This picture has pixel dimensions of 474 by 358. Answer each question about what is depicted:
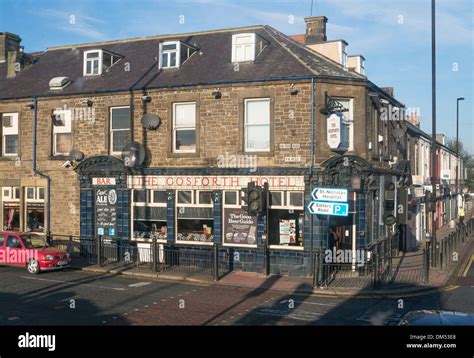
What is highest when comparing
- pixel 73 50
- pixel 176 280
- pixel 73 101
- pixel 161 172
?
pixel 73 50

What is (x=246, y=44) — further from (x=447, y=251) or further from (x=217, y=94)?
(x=447, y=251)

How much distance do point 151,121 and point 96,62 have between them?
210 inches

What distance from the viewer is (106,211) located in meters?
22.2

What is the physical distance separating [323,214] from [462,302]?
5.36 m

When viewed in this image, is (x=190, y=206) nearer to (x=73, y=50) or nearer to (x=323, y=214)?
(x=323, y=214)

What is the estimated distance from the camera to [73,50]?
27031mm

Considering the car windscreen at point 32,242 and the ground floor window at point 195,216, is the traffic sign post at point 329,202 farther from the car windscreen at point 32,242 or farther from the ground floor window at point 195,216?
the car windscreen at point 32,242

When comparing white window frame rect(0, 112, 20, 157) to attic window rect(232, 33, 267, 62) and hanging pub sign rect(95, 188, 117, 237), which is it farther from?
attic window rect(232, 33, 267, 62)

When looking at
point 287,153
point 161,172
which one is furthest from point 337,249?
point 161,172

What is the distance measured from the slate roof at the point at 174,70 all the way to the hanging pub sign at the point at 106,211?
14.6 feet

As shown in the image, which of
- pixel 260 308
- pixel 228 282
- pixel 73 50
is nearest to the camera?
pixel 260 308

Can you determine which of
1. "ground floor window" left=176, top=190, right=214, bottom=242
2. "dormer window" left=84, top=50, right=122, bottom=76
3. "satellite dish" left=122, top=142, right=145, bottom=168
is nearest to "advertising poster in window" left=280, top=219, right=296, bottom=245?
"ground floor window" left=176, top=190, right=214, bottom=242

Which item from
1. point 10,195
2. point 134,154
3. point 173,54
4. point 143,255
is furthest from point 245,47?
point 10,195

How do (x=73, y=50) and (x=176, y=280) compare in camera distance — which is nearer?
(x=176, y=280)
